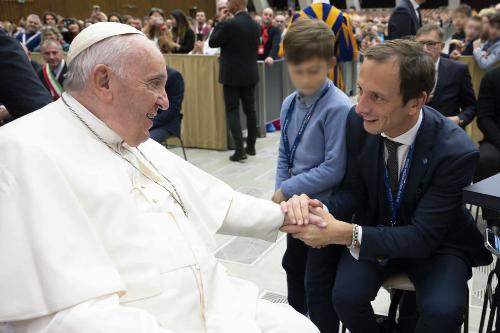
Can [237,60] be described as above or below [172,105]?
above

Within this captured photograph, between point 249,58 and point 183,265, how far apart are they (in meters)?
4.75

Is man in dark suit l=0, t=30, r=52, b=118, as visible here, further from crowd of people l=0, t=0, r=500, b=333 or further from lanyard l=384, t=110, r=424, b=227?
lanyard l=384, t=110, r=424, b=227

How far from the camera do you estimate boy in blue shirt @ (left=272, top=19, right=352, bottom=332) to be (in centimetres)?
232

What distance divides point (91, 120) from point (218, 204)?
62 cm

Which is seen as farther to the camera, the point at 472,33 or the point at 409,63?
the point at 472,33

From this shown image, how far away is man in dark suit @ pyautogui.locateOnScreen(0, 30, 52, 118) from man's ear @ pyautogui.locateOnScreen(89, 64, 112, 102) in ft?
3.43

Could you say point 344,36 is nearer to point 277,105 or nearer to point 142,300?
point 277,105

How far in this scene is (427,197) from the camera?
199 cm

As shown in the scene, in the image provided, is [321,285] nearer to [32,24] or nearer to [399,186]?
[399,186]

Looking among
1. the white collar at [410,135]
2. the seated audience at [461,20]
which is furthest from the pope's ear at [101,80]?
the seated audience at [461,20]

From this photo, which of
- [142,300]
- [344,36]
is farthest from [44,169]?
[344,36]

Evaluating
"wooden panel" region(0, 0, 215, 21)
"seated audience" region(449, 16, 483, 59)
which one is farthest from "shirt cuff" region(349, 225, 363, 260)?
"wooden panel" region(0, 0, 215, 21)

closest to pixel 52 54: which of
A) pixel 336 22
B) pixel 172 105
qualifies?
pixel 172 105

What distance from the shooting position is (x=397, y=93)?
1932 millimetres
